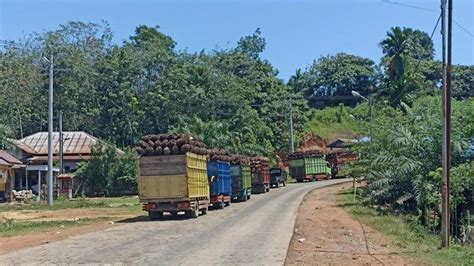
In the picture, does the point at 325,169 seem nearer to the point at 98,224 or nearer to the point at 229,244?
the point at 98,224

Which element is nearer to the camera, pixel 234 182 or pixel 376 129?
pixel 376 129

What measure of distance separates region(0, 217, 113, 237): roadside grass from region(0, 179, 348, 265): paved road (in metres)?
2.76

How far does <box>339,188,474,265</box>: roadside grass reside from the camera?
16.2 m

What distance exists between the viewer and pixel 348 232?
21.9 meters

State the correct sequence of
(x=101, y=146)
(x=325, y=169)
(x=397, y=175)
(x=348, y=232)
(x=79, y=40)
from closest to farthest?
(x=348, y=232) → (x=397, y=175) → (x=101, y=146) → (x=325, y=169) → (x=79, y=40)

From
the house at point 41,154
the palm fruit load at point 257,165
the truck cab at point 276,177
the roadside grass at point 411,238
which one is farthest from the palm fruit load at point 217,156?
the house at point 41,154

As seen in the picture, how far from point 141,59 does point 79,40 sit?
11.6m

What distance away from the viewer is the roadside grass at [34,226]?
2463 cm

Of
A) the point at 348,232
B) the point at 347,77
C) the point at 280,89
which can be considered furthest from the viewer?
the point at 347,77

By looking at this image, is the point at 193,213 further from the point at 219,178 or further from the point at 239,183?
the point at 239,183

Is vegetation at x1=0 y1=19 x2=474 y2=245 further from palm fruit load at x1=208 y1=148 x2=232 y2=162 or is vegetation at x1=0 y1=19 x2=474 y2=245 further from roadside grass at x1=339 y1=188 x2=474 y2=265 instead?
palm fruit load at x1=208 y1=148 x2=232 y2=162

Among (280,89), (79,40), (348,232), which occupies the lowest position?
(348,232)

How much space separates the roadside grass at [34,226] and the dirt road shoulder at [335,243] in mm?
8728

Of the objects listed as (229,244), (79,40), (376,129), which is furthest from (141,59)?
(229,244)
